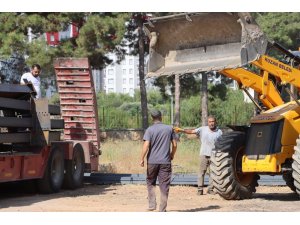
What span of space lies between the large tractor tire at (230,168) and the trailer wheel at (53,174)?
3664 millimetres

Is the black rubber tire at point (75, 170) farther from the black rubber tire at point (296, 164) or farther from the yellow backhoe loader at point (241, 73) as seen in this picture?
the black rubber tire at point (296, 164)

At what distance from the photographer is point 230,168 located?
13898 mm

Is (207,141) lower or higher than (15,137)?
lower

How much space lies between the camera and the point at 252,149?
1381 centimetres

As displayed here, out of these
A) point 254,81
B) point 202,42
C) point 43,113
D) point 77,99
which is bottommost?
point 43,113

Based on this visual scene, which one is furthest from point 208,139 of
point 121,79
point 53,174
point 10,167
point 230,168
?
point 121,79

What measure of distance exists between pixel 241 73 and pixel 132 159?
340 inches

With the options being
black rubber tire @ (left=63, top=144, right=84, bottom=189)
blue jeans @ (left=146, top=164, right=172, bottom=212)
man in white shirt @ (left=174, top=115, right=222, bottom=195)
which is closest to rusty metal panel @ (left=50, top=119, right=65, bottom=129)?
black rubber tire @ (left=63, top=144, right=84, bottom=189)

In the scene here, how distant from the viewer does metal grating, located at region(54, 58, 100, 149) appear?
1753 centimetres

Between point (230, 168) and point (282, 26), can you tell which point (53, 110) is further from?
point (282, 26)

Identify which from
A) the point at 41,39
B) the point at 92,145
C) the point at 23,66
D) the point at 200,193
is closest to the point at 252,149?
the point at 200,193

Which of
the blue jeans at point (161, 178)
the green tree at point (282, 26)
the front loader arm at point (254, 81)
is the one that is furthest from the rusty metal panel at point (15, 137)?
the green tree at point (282, 26)

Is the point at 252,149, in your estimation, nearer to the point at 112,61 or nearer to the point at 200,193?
the point at 200,193

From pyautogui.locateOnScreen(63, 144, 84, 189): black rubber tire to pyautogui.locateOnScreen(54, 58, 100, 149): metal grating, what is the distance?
0.76 m
